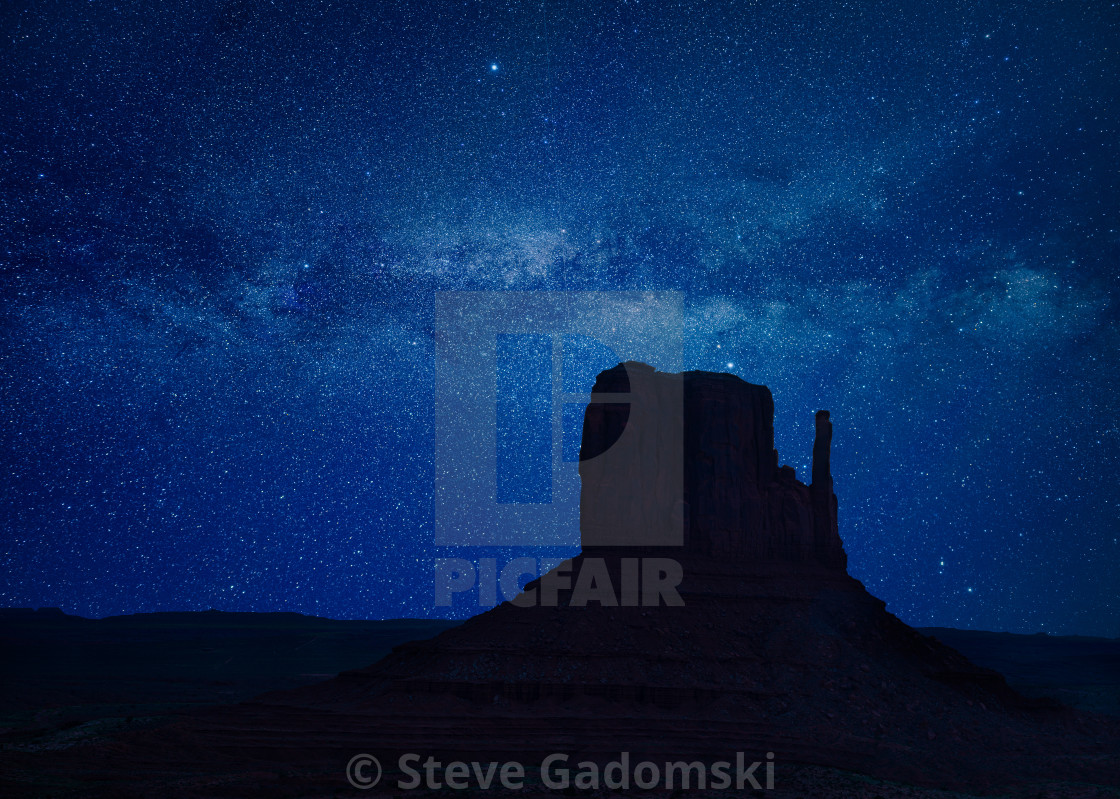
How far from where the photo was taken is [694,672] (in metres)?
47.4

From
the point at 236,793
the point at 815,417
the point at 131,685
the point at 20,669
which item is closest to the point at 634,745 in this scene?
the point at 236,793

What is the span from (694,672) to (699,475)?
17.4 meters

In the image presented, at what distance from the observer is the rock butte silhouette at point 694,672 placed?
1572 inches

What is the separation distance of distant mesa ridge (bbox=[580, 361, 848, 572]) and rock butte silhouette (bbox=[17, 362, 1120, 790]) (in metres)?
0.16

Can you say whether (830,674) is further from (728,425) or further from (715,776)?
(728,425)

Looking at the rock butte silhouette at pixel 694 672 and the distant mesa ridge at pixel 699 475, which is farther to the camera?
the distant mesa ridge at pixel 699 475

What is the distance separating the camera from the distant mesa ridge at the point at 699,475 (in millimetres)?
58844

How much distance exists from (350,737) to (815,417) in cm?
4262

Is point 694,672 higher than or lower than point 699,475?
lower

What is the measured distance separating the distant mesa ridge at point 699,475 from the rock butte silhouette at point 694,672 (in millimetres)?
159

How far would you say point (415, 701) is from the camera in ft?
152

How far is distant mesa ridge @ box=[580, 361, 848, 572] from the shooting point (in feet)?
193

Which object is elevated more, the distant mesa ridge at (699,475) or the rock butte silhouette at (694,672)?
the distant mesa ridge at (699,475)

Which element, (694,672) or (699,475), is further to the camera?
(699,475)
